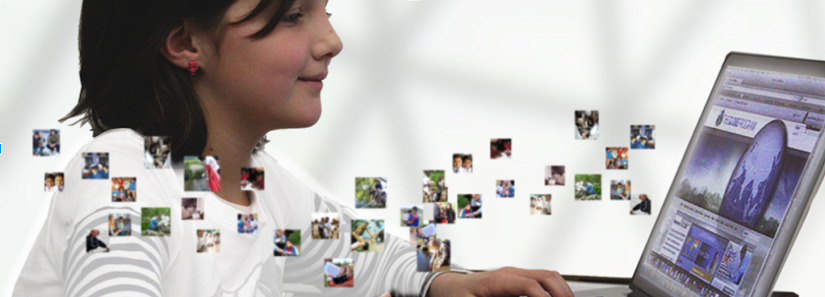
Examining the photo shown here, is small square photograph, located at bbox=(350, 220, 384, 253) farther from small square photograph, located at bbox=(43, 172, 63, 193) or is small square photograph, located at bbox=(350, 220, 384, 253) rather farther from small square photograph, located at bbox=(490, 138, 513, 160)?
small square photograph, located at bbox=(43, 172, 63, 193)

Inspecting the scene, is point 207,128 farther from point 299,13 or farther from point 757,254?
point 757,254

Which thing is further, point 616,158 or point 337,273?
point 616,158

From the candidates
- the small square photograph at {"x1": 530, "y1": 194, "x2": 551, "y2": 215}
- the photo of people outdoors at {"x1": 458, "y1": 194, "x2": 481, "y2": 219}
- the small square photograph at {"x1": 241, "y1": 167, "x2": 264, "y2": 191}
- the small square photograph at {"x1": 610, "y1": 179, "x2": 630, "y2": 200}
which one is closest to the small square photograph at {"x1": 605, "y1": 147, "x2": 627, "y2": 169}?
the small square photograph at {"x1": 610, "y1": 179, "x2": 630, "y2": 200}

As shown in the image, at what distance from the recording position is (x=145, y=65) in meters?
0.98

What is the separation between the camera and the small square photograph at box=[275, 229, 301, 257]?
1147mm

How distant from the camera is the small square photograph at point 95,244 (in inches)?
31.8

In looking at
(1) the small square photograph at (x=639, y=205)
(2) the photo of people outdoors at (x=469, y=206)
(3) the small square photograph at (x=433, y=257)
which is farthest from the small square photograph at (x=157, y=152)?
(1) the small square photograph at (x=639, y=205)

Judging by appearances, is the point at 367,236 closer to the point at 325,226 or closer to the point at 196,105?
the point at 325,226

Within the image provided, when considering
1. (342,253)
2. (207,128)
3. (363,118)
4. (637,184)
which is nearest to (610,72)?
(637,184)

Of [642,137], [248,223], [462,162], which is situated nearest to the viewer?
[248,223]

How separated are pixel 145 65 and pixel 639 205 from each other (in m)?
0.99

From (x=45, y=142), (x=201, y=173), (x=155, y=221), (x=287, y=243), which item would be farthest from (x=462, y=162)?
(x=45, y=142)

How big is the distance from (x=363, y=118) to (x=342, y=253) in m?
0.41

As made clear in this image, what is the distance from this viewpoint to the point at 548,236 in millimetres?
1662
